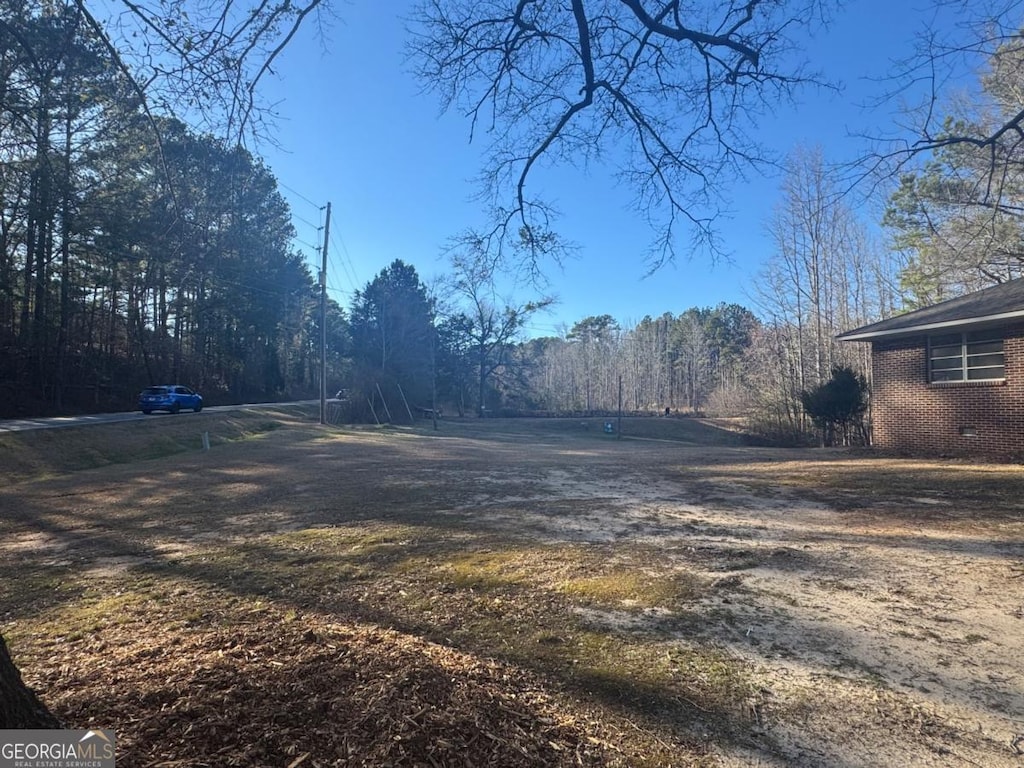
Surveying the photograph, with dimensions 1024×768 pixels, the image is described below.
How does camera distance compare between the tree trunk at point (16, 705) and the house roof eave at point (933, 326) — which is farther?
the house roof eave at point (933, 326)

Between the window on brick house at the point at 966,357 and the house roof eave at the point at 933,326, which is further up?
the house roof eave at the point at 933,326

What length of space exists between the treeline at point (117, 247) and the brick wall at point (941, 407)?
13.9 metres

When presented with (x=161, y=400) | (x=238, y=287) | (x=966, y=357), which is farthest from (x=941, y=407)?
(x=238, y=287)

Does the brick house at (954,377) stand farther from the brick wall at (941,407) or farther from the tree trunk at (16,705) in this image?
the tree trunk at (16,705)

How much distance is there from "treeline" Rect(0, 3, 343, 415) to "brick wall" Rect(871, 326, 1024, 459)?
13.9 metres

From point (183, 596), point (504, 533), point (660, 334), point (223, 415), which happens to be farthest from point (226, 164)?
point (660, 334)

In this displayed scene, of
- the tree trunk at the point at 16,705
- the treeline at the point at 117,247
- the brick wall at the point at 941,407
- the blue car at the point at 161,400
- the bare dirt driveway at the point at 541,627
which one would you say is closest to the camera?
the tree trunk at the point at 16,705

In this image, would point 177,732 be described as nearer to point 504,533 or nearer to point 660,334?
point 504,533

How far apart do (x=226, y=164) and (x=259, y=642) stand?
3437mm

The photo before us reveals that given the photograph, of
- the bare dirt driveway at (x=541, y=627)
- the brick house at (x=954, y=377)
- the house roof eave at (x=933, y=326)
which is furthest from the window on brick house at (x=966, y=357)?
the bare dirt driveway at (x=541, y=627)

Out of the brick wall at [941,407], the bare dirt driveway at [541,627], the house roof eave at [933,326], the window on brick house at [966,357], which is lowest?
the bare dirt driveway at [541,627]

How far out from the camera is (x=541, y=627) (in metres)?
3.01

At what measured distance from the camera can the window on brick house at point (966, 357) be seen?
34.4 ft

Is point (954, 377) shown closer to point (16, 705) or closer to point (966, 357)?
point (966, 357)
